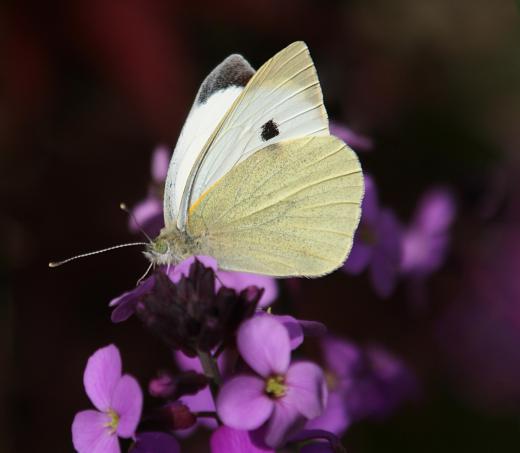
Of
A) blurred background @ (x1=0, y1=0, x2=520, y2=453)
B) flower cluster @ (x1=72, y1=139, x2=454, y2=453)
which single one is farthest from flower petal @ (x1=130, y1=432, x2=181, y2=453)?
blurred background @ (x1=0, y1=0, x2=520, y2=453)

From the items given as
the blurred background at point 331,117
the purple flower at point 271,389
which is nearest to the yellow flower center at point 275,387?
the purple flower at point 271,389

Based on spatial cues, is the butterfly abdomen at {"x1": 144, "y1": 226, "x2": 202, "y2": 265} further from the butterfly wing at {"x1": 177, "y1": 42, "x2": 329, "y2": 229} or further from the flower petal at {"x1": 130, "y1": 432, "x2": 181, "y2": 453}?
the flower petal at {"x1": 130, "y1": 432, "x2": 181, "y2": 453}

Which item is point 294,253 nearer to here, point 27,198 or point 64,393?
point 64,393

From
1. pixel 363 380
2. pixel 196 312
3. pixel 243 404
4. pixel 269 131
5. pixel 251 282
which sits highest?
pixel 269 131

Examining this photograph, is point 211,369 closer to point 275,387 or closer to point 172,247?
point 275,387

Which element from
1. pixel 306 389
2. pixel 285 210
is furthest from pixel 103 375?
pixel 285 210

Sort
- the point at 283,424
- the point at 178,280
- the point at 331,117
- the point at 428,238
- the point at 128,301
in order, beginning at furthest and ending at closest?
the point at 331,117, the point at 428,238, the point at 178,280, the point at 128,301, the point at 283,424

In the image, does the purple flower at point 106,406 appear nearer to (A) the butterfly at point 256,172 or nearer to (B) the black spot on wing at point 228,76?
(A) the butterfly at point 256,172
